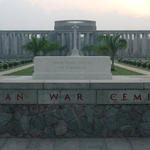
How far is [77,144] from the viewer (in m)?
5.54

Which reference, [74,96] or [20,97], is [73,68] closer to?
[74,96]

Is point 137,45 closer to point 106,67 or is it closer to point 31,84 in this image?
point 106,67

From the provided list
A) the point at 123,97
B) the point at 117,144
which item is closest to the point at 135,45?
the point at 123,97

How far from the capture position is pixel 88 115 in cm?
607

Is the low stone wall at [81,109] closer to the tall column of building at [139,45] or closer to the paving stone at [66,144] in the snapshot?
the paving stone at [66,144]

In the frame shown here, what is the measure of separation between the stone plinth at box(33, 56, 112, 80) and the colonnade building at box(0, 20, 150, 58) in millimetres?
93025

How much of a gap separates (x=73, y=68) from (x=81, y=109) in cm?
739

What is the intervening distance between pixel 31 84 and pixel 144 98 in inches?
108

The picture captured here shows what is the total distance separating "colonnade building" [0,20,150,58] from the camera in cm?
10800

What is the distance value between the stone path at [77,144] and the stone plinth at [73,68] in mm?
7482

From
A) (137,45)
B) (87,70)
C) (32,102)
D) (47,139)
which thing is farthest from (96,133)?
(137,45)

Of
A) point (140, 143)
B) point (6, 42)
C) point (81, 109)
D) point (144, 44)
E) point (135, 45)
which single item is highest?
point (6, 42)

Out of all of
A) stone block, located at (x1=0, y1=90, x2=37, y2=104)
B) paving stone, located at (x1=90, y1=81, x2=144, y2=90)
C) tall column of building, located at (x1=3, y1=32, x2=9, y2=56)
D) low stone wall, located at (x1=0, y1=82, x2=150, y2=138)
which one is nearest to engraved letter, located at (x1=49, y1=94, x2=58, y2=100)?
low stone wall, located at (x1=0, y1=82, x2=150, y2=138)

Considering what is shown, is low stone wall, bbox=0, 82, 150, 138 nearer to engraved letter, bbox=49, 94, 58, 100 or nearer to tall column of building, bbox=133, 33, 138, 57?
engraved letter, bbox=49, 94, 58, 100
